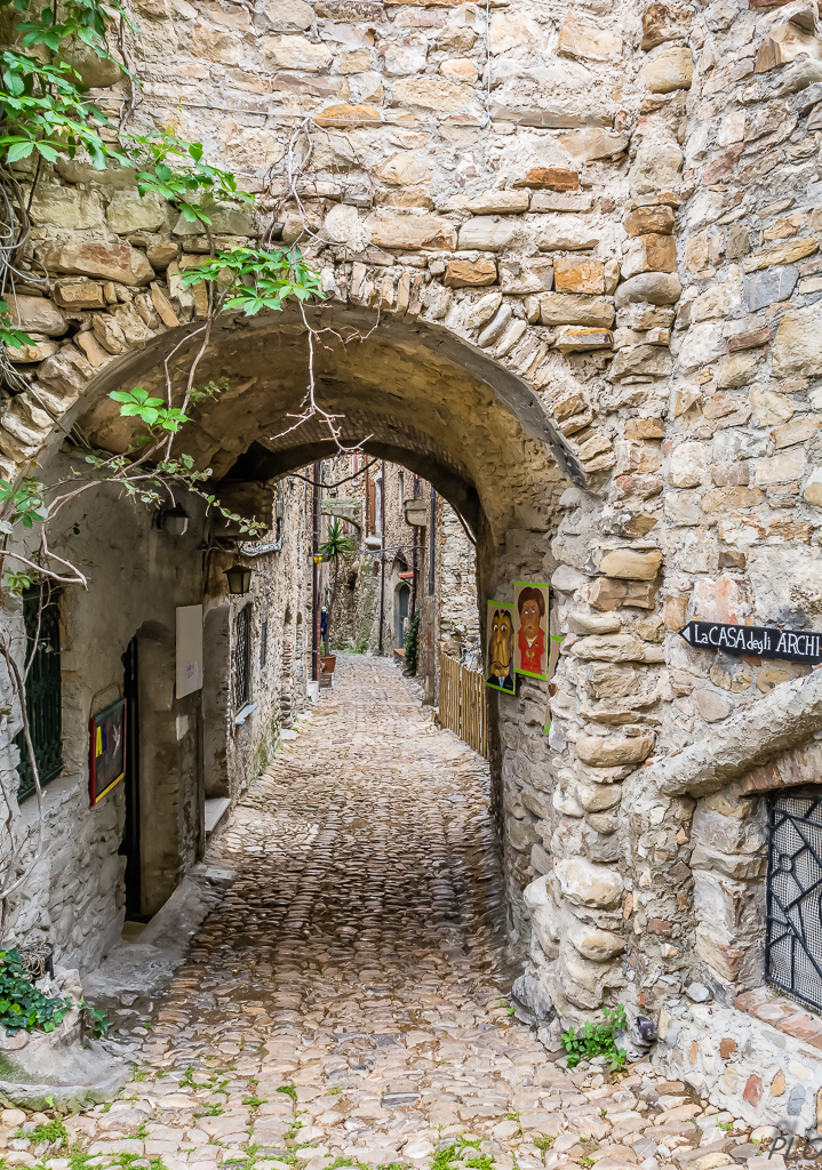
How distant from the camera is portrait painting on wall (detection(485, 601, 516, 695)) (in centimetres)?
443

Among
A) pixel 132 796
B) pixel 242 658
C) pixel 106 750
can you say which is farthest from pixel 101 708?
pixel 242 658

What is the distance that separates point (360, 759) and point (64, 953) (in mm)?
6329

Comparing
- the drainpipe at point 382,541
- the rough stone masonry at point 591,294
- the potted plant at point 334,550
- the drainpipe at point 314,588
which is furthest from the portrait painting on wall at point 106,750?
the drainpipe at point 382,541

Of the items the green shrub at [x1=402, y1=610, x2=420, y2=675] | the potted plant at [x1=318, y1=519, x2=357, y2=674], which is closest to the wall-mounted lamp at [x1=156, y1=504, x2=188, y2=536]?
the green shrub at [x1=402, y1=610, x2=420, y2=675]

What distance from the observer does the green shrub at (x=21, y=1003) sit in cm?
262

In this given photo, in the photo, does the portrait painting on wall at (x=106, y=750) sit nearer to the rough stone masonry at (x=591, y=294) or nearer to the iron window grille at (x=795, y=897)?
the rough stone masonry at (x=591, y=294)

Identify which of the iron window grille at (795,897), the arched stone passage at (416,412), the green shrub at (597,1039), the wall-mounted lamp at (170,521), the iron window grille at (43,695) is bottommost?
the green shrub at (597,1039)

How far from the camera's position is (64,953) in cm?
336

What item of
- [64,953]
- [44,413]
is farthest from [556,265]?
[64,953]

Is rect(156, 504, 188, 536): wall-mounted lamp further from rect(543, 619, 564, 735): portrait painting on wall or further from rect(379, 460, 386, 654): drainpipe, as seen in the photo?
rect(379, 460, 386, 654): drainpipe

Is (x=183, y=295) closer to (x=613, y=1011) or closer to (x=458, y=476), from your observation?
(x=613, y=1011)

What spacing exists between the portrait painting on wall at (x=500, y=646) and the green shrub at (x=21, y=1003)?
2603 millimetres

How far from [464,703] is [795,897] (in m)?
7.60

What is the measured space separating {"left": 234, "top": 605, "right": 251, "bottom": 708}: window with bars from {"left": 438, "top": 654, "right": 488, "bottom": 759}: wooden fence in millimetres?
2579
